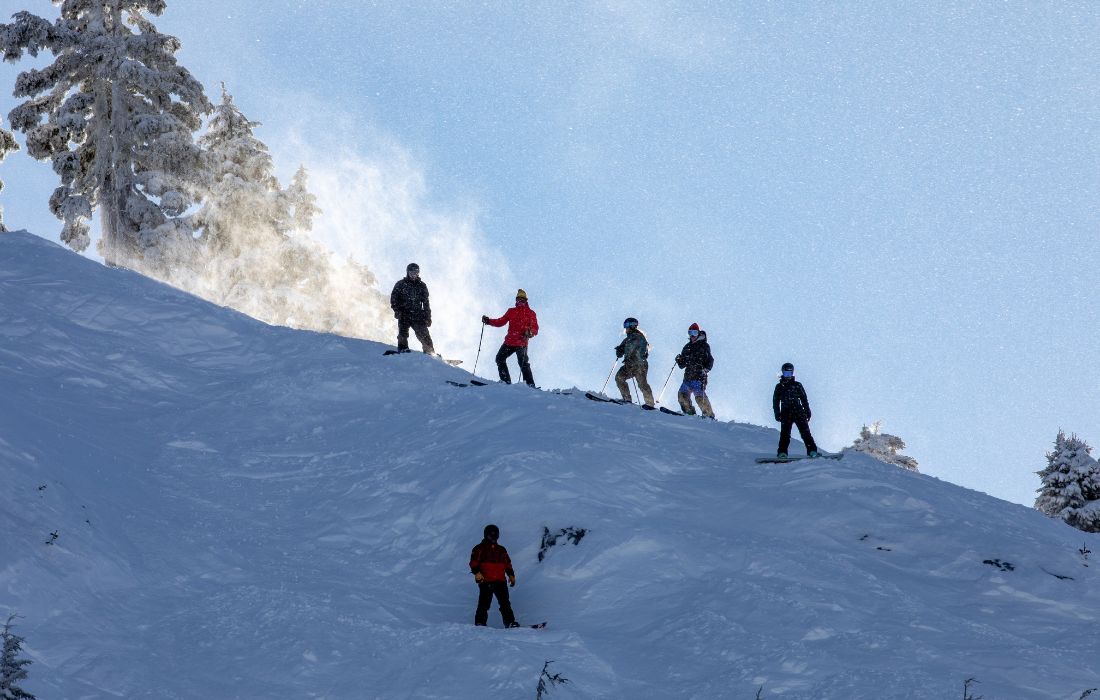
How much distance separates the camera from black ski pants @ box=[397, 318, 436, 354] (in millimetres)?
20025

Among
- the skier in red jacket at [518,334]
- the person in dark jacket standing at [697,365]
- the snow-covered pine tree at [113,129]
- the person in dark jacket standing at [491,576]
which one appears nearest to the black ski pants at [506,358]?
the skier in red jacket at [518,334]

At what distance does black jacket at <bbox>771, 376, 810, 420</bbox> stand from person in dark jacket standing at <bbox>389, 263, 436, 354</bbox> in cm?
825

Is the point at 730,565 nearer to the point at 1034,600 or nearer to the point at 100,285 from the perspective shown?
the point at 1034,600

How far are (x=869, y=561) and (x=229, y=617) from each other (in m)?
7.60

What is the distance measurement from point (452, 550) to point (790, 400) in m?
6.73

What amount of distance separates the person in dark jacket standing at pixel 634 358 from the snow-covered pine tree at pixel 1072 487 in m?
15.4

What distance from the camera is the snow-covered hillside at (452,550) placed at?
27.9ft

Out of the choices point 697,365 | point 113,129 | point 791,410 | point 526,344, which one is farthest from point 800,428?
point 113,129

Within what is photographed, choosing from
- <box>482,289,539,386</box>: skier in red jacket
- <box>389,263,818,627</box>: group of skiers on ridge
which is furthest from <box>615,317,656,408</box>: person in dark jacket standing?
<box>482,289,539,386</box>: skier in red jacket

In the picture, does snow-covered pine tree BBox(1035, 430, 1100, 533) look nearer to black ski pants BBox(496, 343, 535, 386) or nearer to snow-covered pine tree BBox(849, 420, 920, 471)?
snow-covered pine tree BBox(849, 420, 920, 471)

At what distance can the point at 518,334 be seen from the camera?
777 inches

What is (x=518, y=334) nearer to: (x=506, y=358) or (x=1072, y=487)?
(x=506, y=358)

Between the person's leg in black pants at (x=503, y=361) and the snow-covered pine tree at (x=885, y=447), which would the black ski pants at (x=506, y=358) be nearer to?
the person's leg in black pants at (x=503, y=361)

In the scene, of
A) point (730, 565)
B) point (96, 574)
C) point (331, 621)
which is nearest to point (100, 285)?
point (96, 574)
